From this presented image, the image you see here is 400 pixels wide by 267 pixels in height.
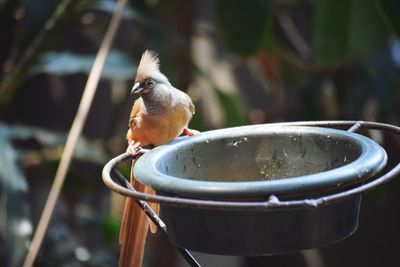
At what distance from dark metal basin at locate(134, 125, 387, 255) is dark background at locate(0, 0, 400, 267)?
2.92 ft

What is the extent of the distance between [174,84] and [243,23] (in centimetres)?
55

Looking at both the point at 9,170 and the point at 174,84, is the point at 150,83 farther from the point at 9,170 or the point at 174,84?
the point at 174,84

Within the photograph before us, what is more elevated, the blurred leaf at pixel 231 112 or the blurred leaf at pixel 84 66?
the blurred leaf at pixel 84 66

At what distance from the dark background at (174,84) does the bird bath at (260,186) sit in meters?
0.89

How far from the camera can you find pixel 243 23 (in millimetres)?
3459

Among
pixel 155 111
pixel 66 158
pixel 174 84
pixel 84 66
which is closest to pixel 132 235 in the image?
pixel 66 158

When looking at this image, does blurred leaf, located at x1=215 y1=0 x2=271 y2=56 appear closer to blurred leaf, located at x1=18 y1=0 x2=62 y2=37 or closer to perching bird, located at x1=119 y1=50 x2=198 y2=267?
blurred leaf, located at x1=18 y1=0 x2=62 y2=37

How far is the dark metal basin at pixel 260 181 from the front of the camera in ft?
4.19

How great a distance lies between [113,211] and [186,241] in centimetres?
338

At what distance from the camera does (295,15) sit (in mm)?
5289

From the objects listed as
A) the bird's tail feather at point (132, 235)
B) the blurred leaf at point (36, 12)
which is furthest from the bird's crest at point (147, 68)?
the blurred leaf at point (36, 12)

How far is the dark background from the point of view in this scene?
3.26 metres

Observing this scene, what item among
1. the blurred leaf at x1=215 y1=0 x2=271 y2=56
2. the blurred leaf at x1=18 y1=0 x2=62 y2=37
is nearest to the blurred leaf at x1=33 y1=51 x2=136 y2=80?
the blurred leaf at x1=18 y1=0 x2=62 y2=37

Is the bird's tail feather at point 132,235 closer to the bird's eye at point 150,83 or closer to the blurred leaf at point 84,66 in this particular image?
the bird's eye at point 150,83
